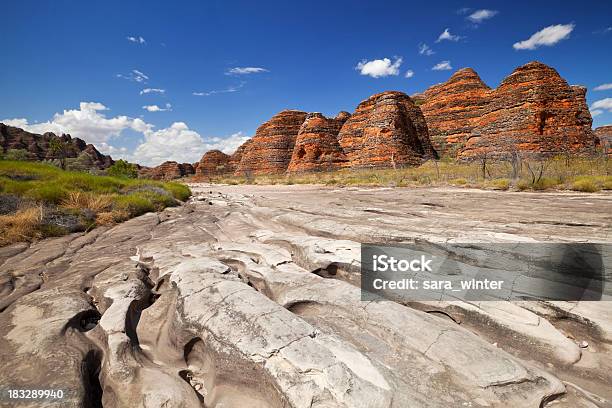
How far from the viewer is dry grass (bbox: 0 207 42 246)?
5.31 metres

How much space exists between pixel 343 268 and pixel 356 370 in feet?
6.63

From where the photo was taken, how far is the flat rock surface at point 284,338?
1.88 metres

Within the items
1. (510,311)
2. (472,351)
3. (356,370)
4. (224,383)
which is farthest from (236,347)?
(510,311)

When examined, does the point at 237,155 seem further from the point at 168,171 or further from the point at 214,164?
the point at 168,171

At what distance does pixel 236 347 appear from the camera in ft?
7.04

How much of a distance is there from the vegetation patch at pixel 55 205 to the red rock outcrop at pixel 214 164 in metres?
73.3

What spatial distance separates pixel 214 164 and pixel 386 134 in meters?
59.0

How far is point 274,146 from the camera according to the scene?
58.4 meters

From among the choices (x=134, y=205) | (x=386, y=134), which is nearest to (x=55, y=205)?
(x=134, y=205)

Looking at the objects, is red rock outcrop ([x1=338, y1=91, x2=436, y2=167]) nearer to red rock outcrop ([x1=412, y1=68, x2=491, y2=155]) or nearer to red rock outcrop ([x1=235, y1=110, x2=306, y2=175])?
red rock outcrop ([x1=412, y1=68, x2=491, y2=155])

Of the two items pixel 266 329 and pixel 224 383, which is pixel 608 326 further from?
pixel 224 383

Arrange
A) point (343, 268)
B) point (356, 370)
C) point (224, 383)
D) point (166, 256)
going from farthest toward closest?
point (166, 256) → point (343, 268) → point (224, 383) → point (356, 370)

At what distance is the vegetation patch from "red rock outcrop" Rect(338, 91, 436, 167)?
33.1 metres

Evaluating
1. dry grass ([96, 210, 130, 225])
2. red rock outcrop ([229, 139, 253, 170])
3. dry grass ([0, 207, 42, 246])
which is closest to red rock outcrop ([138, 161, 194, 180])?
red rock outcrop ([229, 139, 253, 170])
